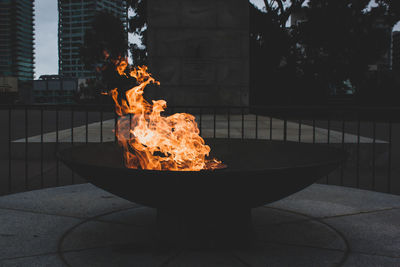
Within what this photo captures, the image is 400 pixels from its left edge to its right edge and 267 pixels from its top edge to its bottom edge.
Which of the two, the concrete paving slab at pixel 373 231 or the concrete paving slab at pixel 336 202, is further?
the concrete paving slab at pixel 336 202

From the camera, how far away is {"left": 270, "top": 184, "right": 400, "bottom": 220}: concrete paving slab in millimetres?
4258

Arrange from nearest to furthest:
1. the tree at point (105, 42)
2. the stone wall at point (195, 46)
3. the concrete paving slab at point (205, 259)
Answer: the concrete paving slab at point (205, 259) → the stone wall at point (195, 46) → the tree at point (105, 42)

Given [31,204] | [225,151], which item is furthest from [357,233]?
[31,204]

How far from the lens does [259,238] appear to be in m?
3.40

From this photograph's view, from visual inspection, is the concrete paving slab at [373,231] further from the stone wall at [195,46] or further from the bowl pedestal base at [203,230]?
the stone wall at [195,46]

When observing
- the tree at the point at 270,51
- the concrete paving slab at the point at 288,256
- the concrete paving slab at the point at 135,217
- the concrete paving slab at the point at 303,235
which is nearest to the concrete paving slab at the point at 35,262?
the concrete paving slab at the point at 135,217

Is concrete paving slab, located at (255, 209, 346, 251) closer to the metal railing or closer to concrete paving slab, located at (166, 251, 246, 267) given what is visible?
concrete paving slab, located at (166, 251, 246, 267)

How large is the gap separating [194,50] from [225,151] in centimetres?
1010

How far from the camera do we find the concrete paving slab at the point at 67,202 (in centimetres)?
421

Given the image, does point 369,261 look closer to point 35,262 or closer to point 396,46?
point 35,262

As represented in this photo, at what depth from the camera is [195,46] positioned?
13.9 m

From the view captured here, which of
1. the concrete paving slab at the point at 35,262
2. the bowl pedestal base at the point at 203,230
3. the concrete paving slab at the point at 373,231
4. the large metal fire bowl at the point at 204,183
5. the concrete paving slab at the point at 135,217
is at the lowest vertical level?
the concrete paving slab at the point at 35,262

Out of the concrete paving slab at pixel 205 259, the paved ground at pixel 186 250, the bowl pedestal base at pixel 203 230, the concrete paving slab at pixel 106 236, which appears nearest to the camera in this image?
the concrete paving slab at pixel 205 259

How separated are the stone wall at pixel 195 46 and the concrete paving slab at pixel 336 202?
934 cm
